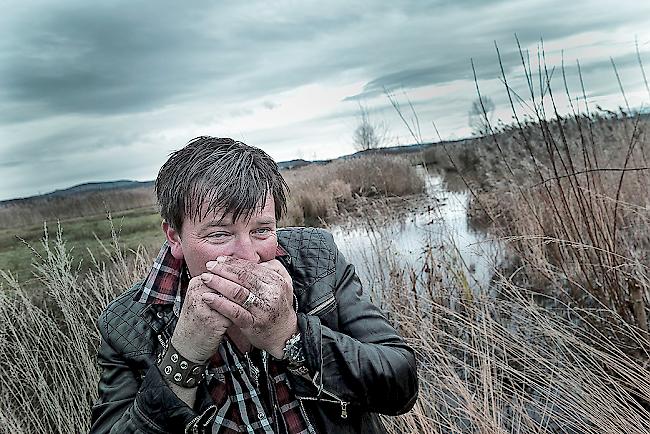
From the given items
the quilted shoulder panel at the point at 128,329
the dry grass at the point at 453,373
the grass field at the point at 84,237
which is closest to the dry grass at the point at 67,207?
the grass field at the point at 84,237

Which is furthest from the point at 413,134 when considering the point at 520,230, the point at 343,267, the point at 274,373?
the point at 274,373

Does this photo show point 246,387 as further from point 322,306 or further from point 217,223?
point 217,223

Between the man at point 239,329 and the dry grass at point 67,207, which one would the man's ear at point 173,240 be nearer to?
the man at point 239,329

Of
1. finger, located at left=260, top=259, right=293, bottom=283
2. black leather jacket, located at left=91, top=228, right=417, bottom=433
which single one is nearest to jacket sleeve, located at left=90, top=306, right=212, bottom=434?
black leather jacket, located at left=91, top=228, right=417, bottom=433

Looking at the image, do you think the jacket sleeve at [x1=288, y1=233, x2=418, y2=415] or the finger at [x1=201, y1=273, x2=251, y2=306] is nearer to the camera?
the finger at [x1=201, y1=273, x2=251, y2=306]

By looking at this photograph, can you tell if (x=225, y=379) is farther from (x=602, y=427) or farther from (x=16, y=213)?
(x=16, y=213)

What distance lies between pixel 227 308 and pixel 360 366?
35 centimetres

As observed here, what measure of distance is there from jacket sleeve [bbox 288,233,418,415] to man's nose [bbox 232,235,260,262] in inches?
6.7

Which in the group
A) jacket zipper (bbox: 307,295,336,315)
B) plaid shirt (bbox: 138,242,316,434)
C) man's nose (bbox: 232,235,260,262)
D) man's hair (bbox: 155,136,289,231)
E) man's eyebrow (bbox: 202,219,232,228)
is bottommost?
plaid shirt (bbox: 138,242,316,434)

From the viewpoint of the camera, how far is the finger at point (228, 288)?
1.19 m

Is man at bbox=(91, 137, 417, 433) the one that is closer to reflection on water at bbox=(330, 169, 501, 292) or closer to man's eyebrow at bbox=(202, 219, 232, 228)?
man's eyebrow at bbox=(202, 219, 232, 228)

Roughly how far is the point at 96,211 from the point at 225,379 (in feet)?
12.3

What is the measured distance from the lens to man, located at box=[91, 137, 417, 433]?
4.09 feet

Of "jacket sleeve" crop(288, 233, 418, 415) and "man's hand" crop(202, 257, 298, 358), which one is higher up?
"man's hand" crop(202, 257, 298, 358)
